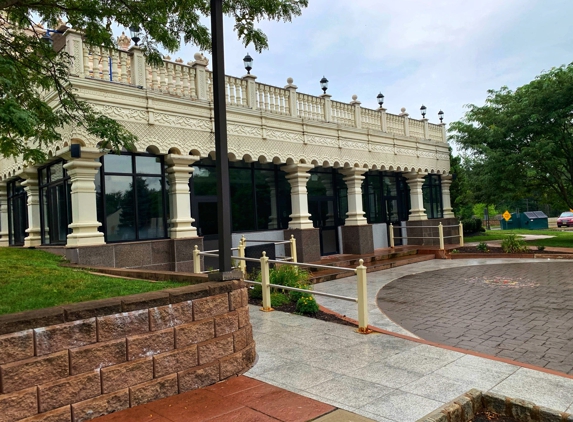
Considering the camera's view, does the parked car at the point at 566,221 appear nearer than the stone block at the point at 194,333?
No

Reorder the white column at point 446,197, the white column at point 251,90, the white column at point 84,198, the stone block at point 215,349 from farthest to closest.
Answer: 1. the white column at point 446,197
2. the white column at point 251,90
3. the white column at point 84,198
4. the stone block at point 215,349

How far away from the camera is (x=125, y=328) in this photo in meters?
4.16

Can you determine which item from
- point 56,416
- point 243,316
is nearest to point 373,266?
point 243,316

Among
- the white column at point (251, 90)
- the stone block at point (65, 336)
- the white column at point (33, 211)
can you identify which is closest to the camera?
the stone block at point (65, 336)

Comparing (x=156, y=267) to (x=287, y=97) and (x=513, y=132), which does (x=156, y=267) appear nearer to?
(x=287, y=97)

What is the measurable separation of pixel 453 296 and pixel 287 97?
8661 millimetres

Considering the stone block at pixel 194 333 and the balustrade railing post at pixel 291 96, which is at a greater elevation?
the balustrade railing post at pixel 291 96

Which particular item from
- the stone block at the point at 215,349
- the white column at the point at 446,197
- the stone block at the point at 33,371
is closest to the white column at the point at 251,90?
the stone block at the point at 215,349

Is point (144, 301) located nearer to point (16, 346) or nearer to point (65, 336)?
point (65, 336)

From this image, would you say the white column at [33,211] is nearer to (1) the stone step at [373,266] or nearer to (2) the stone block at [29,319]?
(1) the stone step at [373,266]

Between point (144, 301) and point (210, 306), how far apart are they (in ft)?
2.67

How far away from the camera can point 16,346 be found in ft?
11.5

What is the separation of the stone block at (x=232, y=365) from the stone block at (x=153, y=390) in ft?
1.93

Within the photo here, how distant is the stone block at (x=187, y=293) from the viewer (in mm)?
4535
